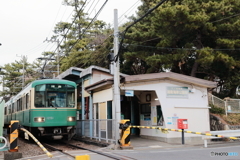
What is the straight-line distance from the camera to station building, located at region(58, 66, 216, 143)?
44.3 feet

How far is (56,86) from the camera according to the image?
45.9ft

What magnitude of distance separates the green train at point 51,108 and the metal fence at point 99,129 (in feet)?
3.38

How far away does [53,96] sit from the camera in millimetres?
13930

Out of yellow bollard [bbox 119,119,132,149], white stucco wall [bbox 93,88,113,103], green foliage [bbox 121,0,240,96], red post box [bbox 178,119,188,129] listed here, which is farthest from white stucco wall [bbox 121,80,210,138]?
green foliage [bbox 121,0,240,96]

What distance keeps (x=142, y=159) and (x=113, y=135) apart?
12.4ft

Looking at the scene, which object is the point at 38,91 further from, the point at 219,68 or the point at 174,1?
the point at 219,68

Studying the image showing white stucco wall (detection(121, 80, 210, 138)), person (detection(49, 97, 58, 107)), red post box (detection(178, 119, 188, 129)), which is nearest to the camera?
red post box (detection(178, 119, 188, 129))

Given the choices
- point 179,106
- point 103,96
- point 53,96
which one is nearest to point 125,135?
point 103,96

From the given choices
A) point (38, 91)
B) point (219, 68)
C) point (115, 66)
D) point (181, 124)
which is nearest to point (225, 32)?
point (219, 68)

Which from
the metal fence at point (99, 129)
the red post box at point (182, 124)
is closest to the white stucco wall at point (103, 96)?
the metal fence at point (99, 129)

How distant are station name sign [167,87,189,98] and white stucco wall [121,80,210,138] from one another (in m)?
0.16

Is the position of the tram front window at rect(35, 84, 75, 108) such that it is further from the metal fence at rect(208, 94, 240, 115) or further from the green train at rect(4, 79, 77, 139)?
the metal fence at rect(208, 94, 240, 115)

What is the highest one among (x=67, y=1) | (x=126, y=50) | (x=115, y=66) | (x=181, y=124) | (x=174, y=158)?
(x=67, y=1)

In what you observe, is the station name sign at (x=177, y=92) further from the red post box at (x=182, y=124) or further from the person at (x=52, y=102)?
the person at (x=52, y=102)
